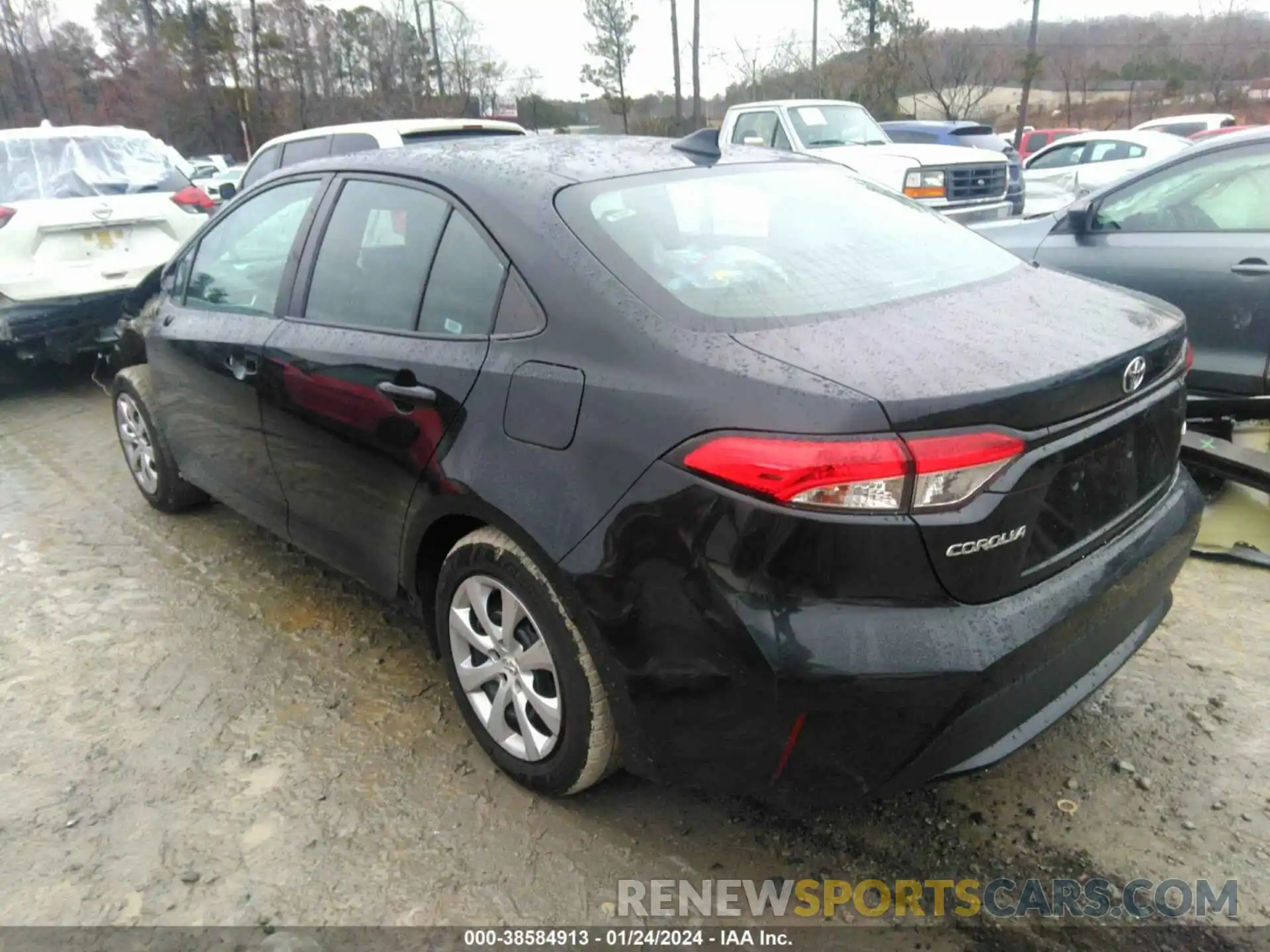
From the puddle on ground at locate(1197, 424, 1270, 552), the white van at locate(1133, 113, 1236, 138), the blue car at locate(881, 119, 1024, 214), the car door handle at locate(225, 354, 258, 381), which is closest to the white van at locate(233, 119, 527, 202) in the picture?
the car door handle at locate(225, 354, 258, 381)

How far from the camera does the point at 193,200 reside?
7.17 meters

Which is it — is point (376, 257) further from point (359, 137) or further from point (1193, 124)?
point (1193, 124)

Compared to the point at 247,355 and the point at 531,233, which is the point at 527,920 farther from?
the point at 247,355

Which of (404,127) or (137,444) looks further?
(404,127)

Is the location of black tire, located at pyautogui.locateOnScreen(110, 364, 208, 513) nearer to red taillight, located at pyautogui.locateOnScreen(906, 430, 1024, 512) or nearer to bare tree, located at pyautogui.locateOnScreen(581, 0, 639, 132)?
red taillight, located at pyautogui.locateOnScreen(906, 430, 1024, 512)

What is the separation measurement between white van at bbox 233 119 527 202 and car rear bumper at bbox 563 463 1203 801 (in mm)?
5980

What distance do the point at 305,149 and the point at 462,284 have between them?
21.6ft

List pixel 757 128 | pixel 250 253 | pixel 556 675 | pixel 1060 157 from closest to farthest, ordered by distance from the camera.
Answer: pixel 556 675 < pixel 250 253 < pixel 757 128 < pixel 1060 157

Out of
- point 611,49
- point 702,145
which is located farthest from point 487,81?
point 702,145

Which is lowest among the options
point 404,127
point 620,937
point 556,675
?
point 620,937

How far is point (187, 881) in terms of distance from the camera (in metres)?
2.32

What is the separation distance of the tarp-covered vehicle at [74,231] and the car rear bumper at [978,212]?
6749mm

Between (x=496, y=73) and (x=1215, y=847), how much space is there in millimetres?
46359

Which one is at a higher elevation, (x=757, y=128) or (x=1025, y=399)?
(x=757, y=128)
